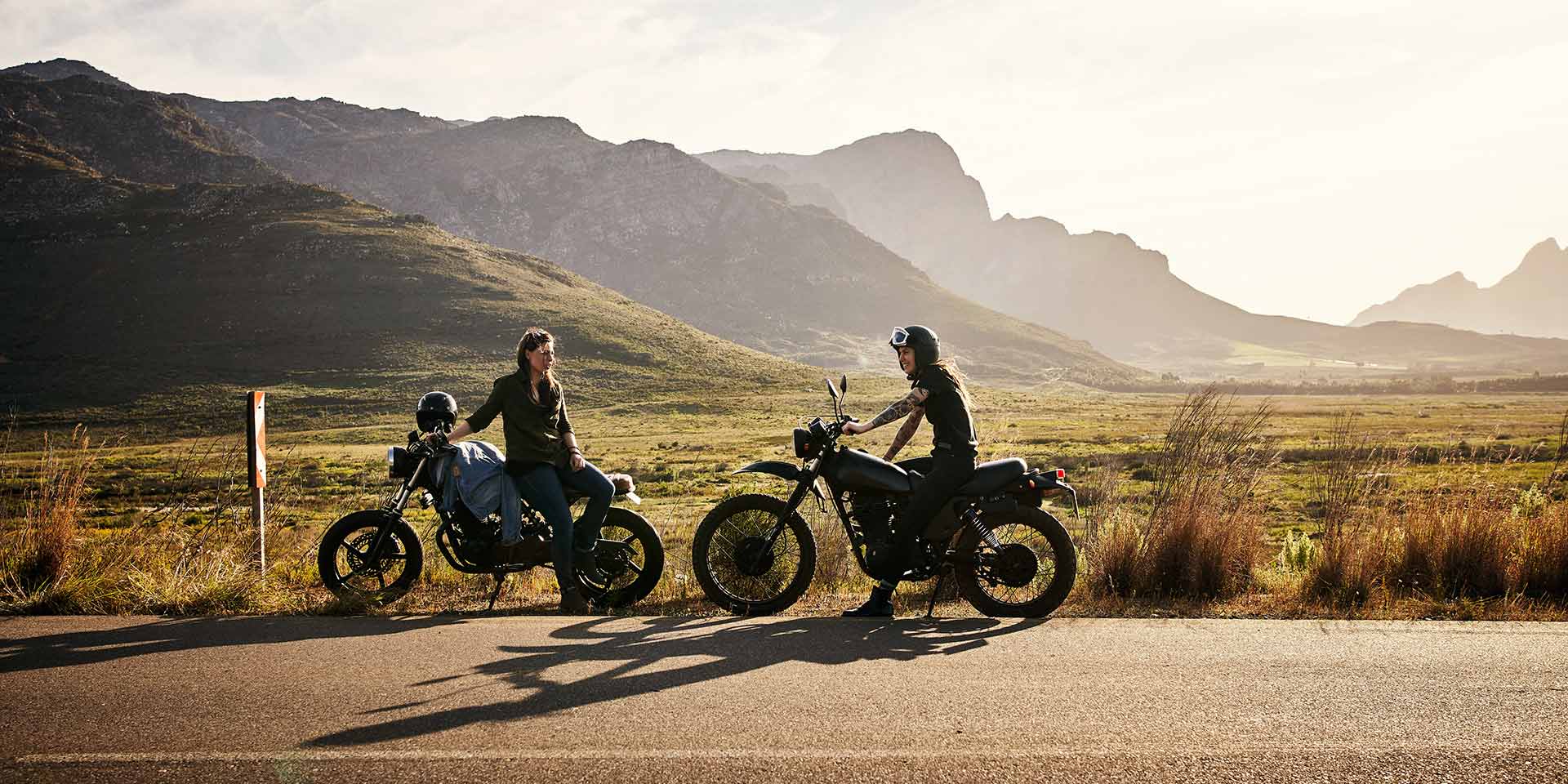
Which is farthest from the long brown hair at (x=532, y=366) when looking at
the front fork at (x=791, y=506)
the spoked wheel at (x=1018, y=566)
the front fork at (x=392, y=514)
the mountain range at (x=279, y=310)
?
the mountain range at (x=279, y=310)

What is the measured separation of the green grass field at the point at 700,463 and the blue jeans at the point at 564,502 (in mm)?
537

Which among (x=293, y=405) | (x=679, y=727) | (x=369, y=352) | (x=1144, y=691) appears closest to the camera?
(x=679, y=727)

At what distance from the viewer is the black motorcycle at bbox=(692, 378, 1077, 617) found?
693 centimetres

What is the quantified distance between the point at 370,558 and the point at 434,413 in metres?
1.27

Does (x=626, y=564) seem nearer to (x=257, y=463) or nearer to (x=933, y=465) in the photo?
(x=933, y=465)

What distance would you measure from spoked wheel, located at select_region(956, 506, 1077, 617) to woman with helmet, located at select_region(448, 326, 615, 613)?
9.60 feet

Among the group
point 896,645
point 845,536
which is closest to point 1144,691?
point 896,645

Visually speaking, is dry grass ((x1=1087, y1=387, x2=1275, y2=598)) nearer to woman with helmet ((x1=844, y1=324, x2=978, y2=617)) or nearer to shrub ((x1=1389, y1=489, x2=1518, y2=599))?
shrub ((x1=1389, y1=489, x2=1518, y2=599))

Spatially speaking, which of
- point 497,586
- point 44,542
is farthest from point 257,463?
point 497,586

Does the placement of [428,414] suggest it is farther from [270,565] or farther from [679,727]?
[679,727]

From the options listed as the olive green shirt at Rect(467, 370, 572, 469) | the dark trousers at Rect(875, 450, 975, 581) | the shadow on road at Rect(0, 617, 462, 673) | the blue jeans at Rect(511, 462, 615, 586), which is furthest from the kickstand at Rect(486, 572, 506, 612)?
the dark trousers at Rect(875, 450, 975, 581)

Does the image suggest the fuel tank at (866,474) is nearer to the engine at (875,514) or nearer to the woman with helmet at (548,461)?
the engine at (875,514)

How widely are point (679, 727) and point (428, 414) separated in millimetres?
4264

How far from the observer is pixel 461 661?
18.2 ft
